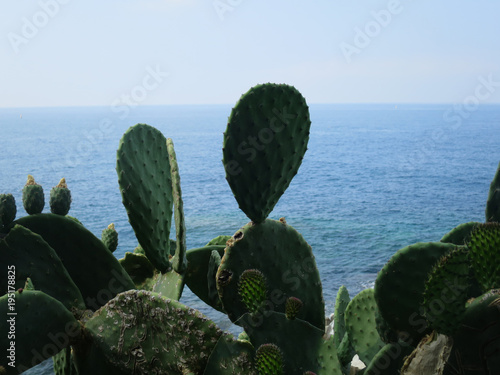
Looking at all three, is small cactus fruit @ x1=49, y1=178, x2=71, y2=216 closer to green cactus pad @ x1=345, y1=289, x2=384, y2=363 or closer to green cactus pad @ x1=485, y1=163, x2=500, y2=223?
green cactus pad @ x1=345, y1=289, x2=384, y2=363

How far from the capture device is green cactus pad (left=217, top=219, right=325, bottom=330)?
65.1 inches

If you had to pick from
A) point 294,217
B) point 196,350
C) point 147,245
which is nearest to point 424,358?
point 196,350

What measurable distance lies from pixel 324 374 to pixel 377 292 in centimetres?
31

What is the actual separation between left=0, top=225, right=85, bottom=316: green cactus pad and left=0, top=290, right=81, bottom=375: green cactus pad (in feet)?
0.88

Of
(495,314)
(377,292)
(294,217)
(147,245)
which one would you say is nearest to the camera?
(495,314)

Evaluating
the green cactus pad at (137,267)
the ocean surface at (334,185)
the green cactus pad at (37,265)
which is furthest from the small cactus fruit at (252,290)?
the ocean surface at (334,185)

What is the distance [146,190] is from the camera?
2029mm

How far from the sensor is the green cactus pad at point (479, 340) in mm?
1202

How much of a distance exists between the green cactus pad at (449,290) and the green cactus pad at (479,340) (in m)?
0.04

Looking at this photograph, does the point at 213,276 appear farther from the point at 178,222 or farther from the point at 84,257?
the point at 84,257

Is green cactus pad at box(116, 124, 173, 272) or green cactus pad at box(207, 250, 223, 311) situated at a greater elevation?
green cactus pad at box(116, 124, 173, 272)

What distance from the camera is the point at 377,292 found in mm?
1410

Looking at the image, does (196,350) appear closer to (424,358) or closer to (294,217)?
(424,358)

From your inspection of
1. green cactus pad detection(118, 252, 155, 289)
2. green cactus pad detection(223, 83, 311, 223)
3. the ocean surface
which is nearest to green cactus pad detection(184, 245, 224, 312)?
green cactus pad detection(118, 252, 155, 289)
